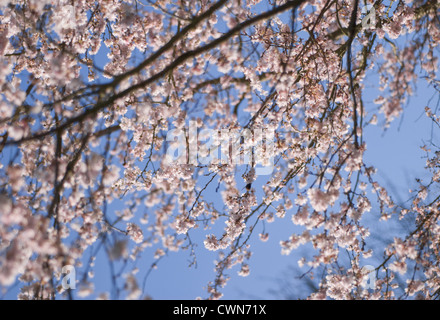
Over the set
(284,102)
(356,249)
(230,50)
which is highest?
(230,50)

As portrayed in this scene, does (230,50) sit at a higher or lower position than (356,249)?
higher

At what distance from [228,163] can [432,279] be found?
378 cm

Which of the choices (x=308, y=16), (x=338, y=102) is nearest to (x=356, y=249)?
(x=338, y=102)

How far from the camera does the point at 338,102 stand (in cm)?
497

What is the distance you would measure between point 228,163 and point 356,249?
2.38 meters

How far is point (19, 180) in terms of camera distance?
286 cm

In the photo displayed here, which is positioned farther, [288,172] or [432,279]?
[432,279]

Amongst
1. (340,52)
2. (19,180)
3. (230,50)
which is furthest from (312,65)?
(19,180)

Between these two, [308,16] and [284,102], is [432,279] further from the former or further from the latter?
[308,16]

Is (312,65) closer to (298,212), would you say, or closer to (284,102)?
(284,102)
